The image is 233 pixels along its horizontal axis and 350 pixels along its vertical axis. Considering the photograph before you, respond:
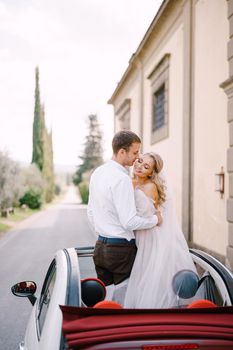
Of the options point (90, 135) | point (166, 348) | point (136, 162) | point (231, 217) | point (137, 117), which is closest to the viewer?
point (166, 348)

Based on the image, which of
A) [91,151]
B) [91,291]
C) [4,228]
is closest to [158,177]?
[91,291]

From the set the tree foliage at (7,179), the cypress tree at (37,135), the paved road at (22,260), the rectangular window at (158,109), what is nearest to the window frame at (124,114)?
the rectangular window at (158,109)

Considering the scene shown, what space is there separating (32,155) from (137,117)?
27090 mm

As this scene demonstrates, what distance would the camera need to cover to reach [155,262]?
10.3 ft

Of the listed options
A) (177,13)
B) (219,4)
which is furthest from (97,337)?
(177,13)

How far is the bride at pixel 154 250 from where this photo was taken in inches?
120

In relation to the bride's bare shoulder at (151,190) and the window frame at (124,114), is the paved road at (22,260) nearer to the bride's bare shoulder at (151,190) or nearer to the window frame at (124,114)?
the bride's bare shoulder at (151,190)

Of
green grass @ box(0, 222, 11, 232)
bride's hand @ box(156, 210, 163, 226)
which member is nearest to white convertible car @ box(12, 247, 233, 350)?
bride's hand @ box(156, 210, 163, 226)

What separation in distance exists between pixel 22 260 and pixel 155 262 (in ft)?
28.2

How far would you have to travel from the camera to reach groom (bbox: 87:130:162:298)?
117 inches

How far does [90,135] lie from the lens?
66312mm

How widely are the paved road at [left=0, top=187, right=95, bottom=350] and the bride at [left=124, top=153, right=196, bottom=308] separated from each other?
8.14 ft

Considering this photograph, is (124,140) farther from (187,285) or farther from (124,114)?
(124,114)

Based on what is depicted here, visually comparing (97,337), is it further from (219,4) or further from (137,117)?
(137,117)
